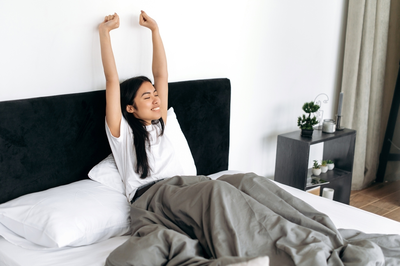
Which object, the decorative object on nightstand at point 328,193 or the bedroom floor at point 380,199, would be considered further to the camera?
the bedroom floor at point 380,199

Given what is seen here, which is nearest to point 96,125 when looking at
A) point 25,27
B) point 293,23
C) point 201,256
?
point 25,27

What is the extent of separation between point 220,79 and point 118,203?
1.02 meters

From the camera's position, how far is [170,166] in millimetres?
1790

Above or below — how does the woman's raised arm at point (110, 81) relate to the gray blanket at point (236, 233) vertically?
above

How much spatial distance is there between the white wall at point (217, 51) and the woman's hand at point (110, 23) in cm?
4

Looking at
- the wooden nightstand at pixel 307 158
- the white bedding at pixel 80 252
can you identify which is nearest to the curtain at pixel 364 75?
the wooden nightstand at pixel 307 158

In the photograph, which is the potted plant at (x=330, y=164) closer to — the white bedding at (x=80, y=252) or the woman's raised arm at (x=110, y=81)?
the white bedding at (x=80, y=252)

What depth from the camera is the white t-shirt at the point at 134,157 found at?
5.54 feet

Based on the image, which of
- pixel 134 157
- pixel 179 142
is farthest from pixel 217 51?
pixel 134 157

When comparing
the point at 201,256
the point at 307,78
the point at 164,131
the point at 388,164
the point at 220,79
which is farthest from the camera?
the point at 388,164

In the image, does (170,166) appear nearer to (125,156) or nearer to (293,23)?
(125,156)

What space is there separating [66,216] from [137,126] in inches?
21.3

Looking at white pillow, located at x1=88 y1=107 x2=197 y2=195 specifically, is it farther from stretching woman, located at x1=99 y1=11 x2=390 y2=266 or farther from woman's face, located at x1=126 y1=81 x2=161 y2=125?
woman's face, located at x1=126 y1=81 x2=161 y2=125

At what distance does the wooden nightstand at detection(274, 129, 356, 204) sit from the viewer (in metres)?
2.46
